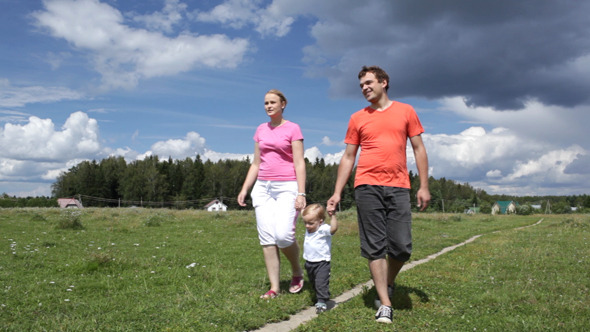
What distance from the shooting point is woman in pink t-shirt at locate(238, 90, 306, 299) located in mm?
5121

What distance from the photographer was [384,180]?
14.4ft

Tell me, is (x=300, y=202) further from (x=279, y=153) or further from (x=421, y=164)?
(x=421, y=164)

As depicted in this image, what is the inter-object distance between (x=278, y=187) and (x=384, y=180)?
53.1 inches

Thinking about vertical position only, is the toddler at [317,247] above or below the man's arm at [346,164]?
below

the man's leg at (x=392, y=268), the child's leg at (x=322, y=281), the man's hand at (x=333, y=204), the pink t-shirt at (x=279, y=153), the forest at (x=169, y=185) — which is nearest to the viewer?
the man's hand at (x=333, y=204)

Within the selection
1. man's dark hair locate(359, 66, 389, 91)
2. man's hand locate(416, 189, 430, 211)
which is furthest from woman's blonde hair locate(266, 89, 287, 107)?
man's hand locate(416, 189, 430, 211)

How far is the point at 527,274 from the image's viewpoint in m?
7.07

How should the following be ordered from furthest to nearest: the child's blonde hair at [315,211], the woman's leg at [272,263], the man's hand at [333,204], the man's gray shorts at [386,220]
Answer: the woman's leg at [272,263]
the child's blonde hair at [315,211]
the man's hand at [333,204]
the man's gray shorts at [386,220]

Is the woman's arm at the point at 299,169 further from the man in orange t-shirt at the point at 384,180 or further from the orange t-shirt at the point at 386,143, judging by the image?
the orange t-shirt at the point at 386,143

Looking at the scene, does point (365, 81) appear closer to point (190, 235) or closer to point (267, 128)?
point (267, 128)

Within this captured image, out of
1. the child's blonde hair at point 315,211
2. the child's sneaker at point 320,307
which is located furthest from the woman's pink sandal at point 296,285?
the child's blonde hair at point 315,211

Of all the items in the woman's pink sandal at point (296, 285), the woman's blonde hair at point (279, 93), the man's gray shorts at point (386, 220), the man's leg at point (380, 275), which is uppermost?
the woman's blonde hair at point (279, 93)

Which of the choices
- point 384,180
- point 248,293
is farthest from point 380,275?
point 248,293

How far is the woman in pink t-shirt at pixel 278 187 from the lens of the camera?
202 inches
